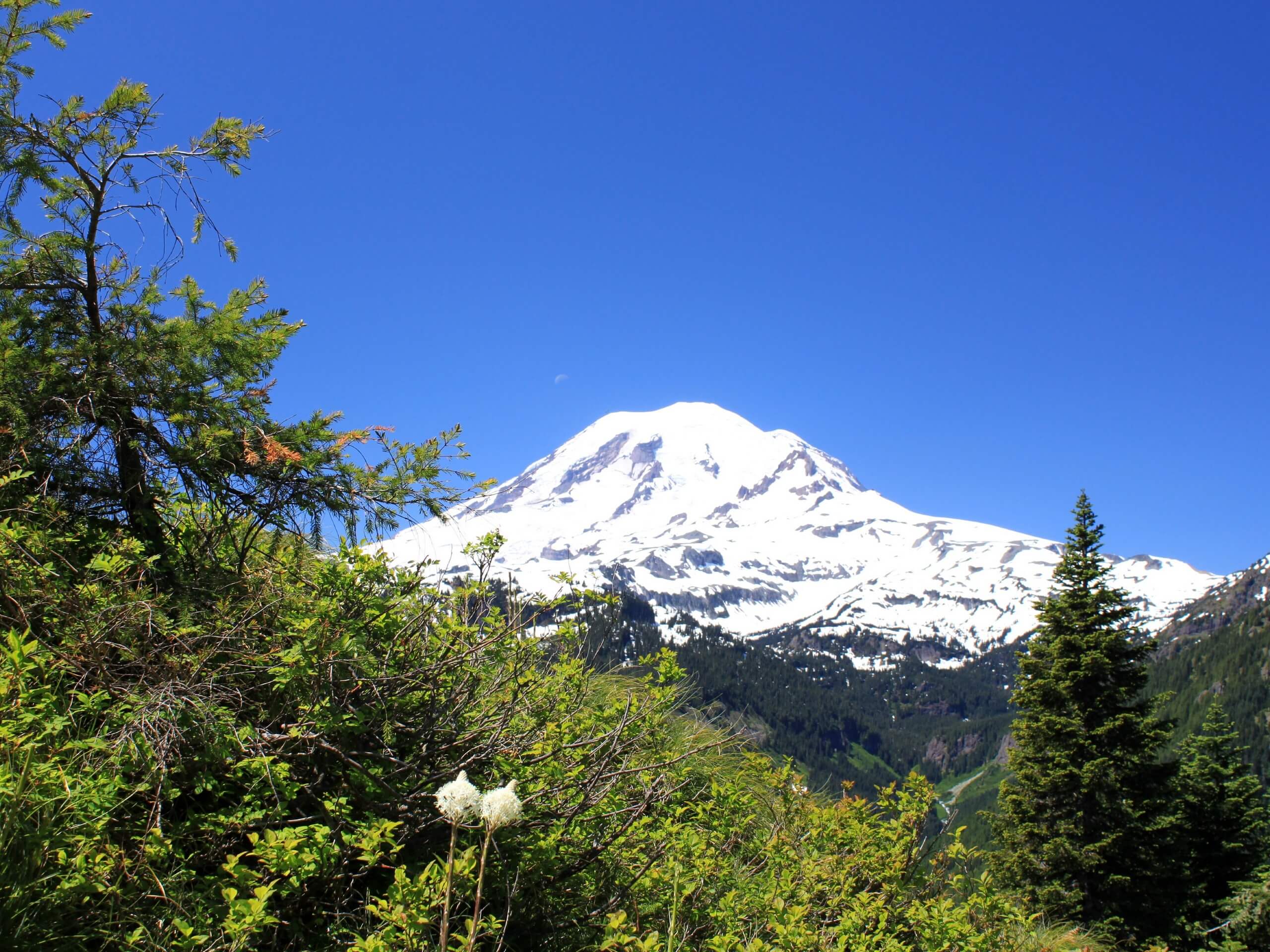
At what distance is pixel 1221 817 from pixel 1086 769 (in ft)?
42.7

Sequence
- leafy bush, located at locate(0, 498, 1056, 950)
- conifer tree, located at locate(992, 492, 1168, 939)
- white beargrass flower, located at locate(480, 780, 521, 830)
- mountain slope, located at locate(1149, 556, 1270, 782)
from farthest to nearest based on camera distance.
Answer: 1. mountain slope, located at locate(1149, 556, 1270, 782)
2. conifer tree, located at locate(992, 492, 1168, 939)
3. leafy bush, located at locate(0, 498, 1056, 950)
4. white beargrass flower, located at locate(480, 780, 521, 830)

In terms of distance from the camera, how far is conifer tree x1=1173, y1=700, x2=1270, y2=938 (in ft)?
92.3

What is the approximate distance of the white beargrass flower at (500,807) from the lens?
8.83 ft

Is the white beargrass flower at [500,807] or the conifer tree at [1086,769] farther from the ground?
the white beargrass flower at [500,807]

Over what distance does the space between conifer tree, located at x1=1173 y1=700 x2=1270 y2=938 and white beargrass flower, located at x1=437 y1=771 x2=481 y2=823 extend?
33.0 meters

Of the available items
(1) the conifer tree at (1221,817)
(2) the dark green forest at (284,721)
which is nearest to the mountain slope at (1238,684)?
(1) the conifer tree at (1221,817)

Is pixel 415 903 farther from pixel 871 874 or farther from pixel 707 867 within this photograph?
pixel 871 874

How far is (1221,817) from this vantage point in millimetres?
28656

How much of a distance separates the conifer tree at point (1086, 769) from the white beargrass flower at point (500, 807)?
2260 cm

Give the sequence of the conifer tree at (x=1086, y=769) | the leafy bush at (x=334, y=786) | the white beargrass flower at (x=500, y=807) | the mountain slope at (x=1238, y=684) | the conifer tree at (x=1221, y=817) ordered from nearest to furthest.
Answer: the white beargrass flower at (x=500, y=807), the leafy bush at (x=334, y=786), the conifer tree at (x=1086, y=769), the conifer tree at (x=1221, y=817), the mountain slope at (x=1238, y=684)

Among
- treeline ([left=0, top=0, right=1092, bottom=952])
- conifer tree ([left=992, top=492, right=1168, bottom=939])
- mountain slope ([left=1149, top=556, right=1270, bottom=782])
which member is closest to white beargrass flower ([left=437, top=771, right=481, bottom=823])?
treeline ([left=0, top=0, right=1092, bottom=952])

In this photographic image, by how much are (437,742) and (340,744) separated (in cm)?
59

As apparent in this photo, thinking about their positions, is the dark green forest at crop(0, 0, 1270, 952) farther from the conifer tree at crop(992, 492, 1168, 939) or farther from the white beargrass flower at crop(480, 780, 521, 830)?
the conifer tree at crop(992, 492, 1168, 939)

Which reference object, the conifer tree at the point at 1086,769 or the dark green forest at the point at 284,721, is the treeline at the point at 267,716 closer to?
the dark green forest at the point at 284,721
